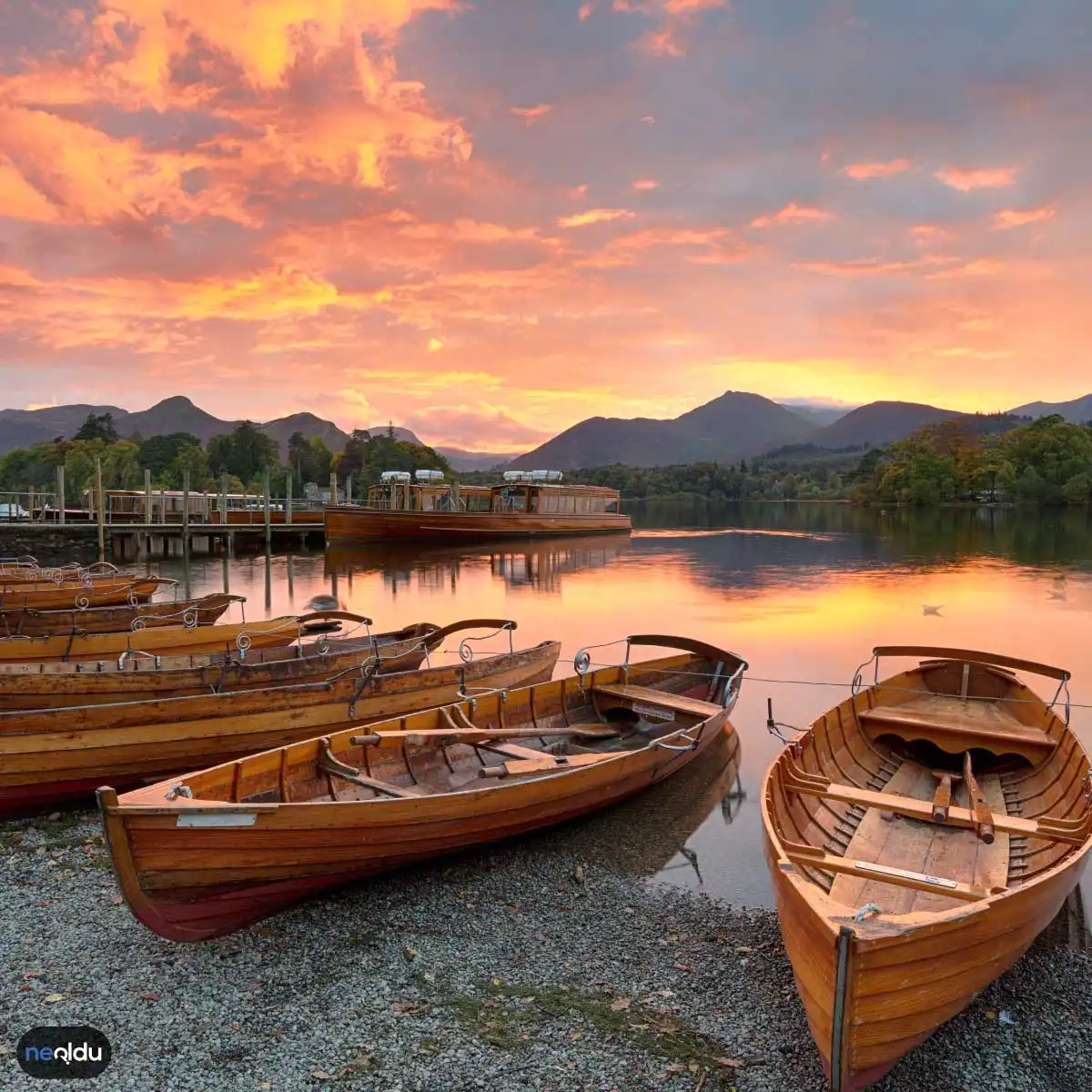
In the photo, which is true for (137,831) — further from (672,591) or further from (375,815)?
(672,591)

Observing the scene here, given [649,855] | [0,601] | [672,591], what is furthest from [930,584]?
[0,601]

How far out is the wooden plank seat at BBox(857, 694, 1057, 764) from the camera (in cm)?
911

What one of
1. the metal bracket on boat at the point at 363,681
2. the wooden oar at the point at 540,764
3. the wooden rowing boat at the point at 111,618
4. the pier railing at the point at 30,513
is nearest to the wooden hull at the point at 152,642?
the wooden rowing boat at the point at 111,618

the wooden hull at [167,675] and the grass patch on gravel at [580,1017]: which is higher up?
the wooden hull at [167,675]

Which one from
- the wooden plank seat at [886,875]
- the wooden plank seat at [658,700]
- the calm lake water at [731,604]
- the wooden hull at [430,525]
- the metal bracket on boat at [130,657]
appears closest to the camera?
the wooden plank seat at [886,875]

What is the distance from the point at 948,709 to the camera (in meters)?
10.5

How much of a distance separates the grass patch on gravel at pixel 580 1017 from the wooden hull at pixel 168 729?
449cm

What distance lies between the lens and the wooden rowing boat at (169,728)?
8.41 meters

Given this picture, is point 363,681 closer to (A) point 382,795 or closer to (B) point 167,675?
(B) point 167,675

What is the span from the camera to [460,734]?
888cm

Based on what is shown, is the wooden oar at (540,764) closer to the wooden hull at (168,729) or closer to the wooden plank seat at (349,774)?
the wooden plank seat at (349,774)

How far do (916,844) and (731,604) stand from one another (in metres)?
23.6

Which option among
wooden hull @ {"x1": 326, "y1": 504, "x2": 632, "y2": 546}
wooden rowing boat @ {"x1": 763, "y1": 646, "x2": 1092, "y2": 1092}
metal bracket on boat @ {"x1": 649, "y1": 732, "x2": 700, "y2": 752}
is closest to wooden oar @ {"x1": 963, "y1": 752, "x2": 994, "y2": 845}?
wooden rowing boat @ {"x1": 763, "y1": 646, "x2": 1092, "y2": 1092}

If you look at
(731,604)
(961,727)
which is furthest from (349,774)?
(731,604)
